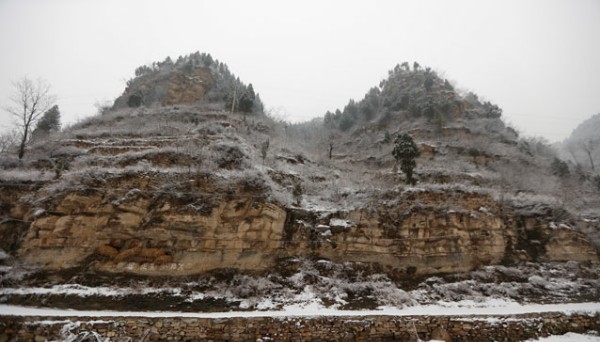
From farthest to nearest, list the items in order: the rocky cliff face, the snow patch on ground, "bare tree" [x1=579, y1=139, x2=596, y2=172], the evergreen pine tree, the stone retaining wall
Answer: "bare tree" [x1=579, y1=139, x2=596, y2=172] → the evergreen pine tree → the rocky cliff face → the snow patch on ground → the stone retaining wall

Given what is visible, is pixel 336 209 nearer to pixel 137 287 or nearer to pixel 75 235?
pixel 137 287

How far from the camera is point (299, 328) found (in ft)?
34.2

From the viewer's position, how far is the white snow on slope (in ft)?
34.9

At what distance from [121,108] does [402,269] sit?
33374mm

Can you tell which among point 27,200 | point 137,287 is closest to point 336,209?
point 137,287

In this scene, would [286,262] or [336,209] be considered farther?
[336,209]

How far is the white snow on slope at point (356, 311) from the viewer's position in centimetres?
1063

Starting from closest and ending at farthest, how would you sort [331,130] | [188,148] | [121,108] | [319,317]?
1. [319,317]
2. [188,148]
3. [121,108]
4. [331,130]

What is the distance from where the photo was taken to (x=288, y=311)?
1178 centimetres

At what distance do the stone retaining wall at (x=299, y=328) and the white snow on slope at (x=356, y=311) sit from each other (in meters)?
0.37

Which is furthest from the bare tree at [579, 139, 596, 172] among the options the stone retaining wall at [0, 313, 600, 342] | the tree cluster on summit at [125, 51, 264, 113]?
the tree cluster on summit at [125, 51, 264, 113]

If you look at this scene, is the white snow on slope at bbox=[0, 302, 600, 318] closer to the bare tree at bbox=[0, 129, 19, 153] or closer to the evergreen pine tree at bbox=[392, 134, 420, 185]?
the evergreen pine tree at bbox=[392, 134, 420, 185]

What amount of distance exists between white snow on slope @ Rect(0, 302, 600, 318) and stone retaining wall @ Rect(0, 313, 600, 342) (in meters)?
0.37

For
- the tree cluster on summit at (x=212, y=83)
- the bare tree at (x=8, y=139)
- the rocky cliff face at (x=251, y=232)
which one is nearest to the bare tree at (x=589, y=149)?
the rocky cliff face at (x=251, y=232)
